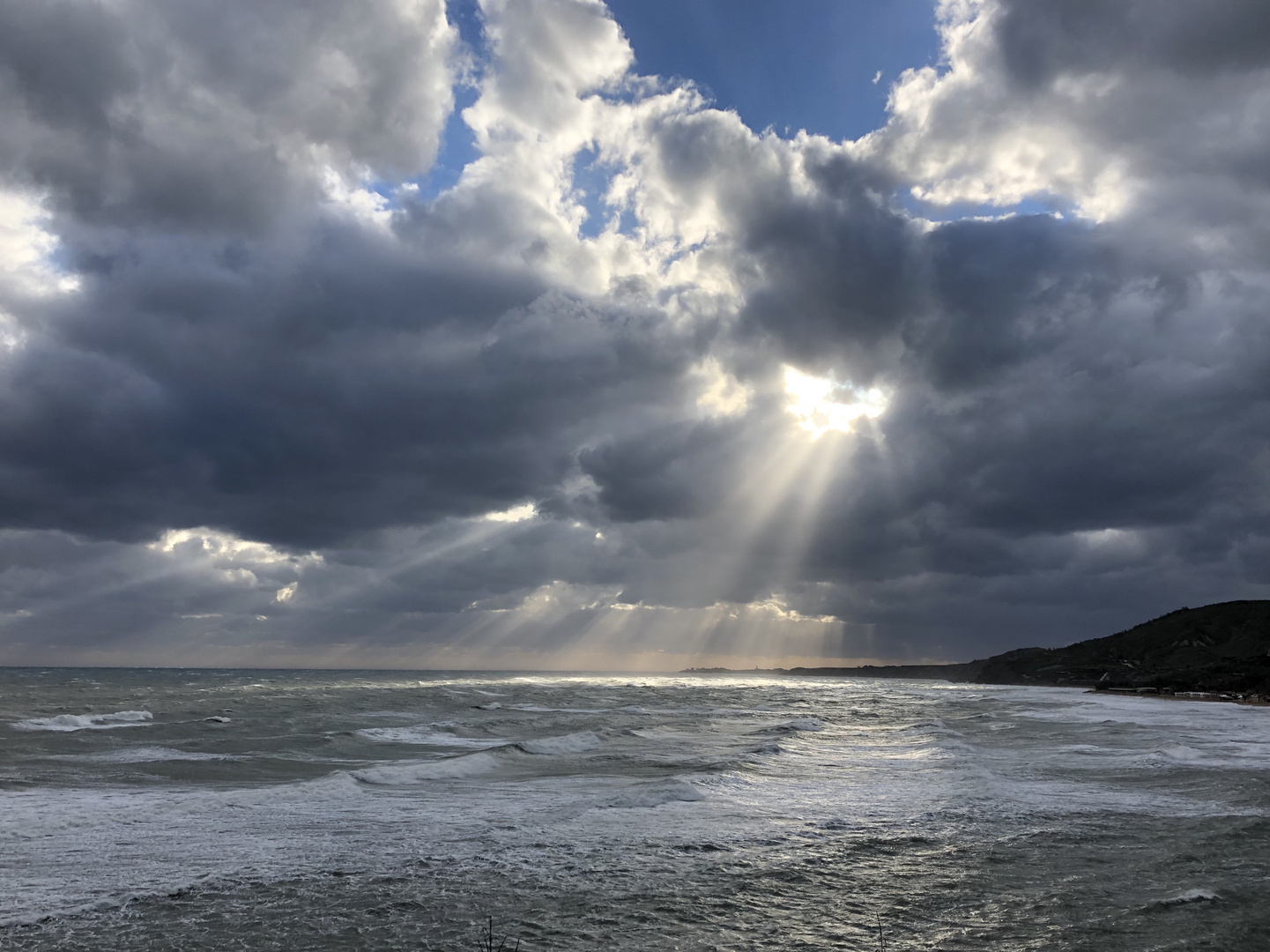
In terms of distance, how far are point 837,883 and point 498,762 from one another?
15.6m

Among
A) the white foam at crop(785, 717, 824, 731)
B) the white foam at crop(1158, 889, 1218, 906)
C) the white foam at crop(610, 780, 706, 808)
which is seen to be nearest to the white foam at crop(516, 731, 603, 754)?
the white foam at crop(610, 780, 706, 808)

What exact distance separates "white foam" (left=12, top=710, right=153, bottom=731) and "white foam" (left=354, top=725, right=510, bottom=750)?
13306 mm

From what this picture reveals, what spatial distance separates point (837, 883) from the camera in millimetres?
9555

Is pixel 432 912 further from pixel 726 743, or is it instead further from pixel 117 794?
pixel 726 743

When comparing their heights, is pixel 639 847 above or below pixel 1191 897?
below

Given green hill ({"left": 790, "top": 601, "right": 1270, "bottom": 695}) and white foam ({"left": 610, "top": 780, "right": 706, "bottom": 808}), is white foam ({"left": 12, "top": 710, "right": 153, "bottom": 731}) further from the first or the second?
green hill ({"left": 790, "top": 601, "right": 1270, "bottom": 695})

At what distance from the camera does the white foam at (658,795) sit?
605 inches

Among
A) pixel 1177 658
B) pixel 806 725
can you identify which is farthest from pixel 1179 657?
pixel 806 725

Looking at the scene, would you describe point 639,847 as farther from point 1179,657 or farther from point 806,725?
point 1179,657

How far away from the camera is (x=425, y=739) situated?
1226 inches

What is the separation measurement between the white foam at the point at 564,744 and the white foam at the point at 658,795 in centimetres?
946

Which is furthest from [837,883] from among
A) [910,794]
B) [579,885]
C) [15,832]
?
[15,832]

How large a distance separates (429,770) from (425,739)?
10805mm

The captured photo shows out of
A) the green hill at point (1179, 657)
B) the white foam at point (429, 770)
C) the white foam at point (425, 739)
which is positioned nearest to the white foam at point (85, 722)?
the white foam at point (425, 739)
